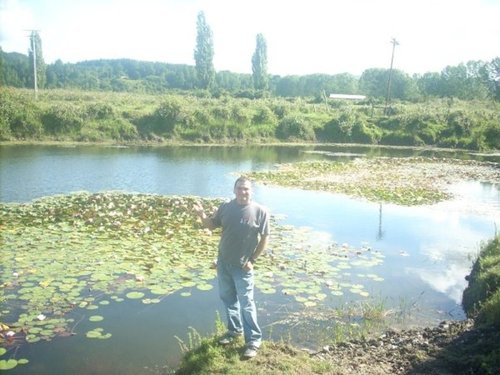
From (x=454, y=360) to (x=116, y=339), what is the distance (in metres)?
4.58

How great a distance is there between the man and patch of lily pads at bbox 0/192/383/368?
94.0 inches

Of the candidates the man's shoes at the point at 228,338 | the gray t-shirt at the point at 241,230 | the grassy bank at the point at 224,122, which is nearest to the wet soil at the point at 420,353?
the man's shoes at the point at 228,338

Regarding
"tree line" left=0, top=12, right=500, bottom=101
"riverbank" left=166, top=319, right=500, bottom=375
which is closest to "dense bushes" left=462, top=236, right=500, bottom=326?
"riverbank" left=166, top=319, right=500, bottom=375

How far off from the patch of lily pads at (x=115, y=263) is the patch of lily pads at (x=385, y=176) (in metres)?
6.79

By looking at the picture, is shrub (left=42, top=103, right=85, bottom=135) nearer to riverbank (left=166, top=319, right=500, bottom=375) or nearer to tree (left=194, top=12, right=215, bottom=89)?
riverbank (left=166, top=319, right=500, bottom=375)

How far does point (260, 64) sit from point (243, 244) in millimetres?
73416

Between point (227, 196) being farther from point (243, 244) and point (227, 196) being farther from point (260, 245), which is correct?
point (243, 244)

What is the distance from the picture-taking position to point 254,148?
3662cm

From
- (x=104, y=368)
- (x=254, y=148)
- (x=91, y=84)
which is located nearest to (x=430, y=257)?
(x=104, y=368)

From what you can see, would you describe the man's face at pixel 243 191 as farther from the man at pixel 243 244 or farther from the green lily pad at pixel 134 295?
the green lily pad at pixel 134 295

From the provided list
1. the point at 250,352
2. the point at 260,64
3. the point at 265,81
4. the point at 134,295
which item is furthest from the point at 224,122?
the point at 260,64

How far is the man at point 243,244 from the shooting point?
5.28 meters

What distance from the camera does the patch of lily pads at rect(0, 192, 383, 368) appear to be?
711cm

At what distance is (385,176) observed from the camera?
23.3m
